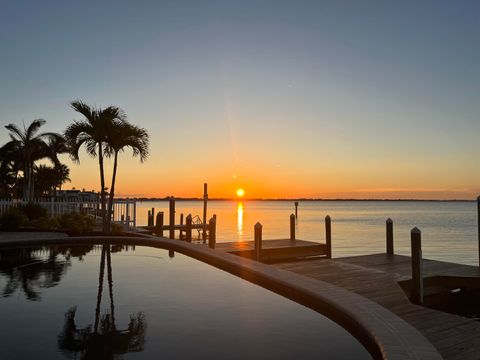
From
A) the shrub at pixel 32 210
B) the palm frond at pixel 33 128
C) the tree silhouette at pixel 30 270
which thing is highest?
the palm frond at pixel 33 128

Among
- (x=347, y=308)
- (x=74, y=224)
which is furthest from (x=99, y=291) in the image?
(x=74, y=224)

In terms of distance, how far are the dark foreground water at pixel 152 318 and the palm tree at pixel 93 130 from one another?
28.2ft

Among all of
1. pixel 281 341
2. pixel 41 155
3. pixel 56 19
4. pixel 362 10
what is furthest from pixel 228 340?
pixel 41 155

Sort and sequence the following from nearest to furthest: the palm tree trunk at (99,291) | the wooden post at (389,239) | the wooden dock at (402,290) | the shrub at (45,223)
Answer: the wooden dock at (402,290)
the palm tree trunk at (99,291)
the wooden post at (389,239)
the shrub at (45,223)

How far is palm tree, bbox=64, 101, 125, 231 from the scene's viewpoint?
1967 centimetres

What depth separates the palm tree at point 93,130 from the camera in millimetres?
19672

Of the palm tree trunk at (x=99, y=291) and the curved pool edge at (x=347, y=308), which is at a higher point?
the curved pool edge at (x=347, y=308)

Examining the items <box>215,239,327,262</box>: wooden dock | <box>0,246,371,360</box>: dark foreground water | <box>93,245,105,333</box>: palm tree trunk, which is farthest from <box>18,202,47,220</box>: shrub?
<box>0,246,371,360</box>: dark foreground water

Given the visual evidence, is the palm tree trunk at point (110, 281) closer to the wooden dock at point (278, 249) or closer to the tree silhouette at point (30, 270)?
the tree silhouette at point (30, 270)

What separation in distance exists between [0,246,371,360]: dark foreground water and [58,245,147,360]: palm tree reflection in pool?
0.01 meters

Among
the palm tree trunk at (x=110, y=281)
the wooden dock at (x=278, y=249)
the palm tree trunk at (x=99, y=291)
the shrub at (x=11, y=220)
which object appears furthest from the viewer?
the shrub at (x=11, y=220)

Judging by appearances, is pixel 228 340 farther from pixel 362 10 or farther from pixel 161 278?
pixel 362 10

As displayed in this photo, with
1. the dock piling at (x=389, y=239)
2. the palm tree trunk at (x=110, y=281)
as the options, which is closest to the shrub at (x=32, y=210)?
the palm tree trunk at (x=110, y=281)

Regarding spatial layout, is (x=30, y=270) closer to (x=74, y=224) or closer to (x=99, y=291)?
(x=99, y=291)
